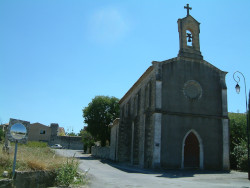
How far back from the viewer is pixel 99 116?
42.6 meters

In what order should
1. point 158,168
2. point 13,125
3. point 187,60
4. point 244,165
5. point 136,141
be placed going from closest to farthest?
1. point 13,125
2. point 158,168
3. point 244,165
4. point 187,60
5. point 136,141

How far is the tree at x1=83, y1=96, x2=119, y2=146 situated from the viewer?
42.2 metres

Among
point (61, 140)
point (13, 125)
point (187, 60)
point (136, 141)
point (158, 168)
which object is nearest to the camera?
point (13, 125)

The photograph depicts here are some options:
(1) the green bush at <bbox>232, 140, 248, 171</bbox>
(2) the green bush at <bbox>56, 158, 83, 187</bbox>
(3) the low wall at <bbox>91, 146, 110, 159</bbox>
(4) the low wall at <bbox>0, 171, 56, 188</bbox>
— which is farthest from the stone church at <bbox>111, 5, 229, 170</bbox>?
(3) the low wall at <bbox>91, 146, 110, 159</bbox>

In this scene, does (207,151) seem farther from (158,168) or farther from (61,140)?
(61,140)

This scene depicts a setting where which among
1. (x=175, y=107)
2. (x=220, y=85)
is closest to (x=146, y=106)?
(x=175, y=107)

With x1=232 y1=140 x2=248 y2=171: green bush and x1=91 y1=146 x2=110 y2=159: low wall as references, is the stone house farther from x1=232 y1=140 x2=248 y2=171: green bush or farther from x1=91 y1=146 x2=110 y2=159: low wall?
x1=232 y1=140 x2=248 y2=171: green bush

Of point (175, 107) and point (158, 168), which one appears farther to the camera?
point (175, 107)

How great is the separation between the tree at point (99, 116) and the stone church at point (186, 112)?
20074 millimetres

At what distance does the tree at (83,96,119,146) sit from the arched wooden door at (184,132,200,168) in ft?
77.2

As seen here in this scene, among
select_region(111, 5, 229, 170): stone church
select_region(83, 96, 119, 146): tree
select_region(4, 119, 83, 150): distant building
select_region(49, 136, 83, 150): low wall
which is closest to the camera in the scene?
select_region(111, 5, 229, 170): stone church

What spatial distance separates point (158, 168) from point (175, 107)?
519 centimetres

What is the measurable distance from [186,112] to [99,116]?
935 inches

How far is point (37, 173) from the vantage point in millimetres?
8031
